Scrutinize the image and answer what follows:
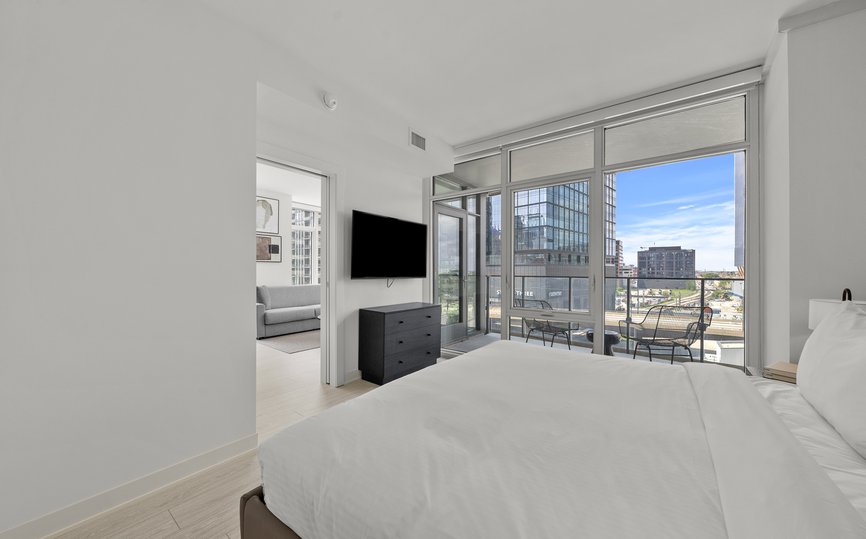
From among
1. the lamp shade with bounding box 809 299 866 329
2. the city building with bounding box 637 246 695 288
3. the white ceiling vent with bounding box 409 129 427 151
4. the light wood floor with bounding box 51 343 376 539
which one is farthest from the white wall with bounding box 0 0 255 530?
the city building with bounding box 637 246 695 288

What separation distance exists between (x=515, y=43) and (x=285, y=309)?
5.25 metres

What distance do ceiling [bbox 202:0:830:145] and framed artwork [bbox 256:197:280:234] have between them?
4.42m

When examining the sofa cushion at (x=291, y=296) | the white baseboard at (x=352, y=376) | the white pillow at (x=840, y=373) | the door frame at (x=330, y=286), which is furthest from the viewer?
the sofa cushion at (x=291, y=296)

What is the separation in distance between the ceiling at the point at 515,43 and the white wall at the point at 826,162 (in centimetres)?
27

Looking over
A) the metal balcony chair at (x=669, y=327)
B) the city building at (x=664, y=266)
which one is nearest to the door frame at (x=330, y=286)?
the metal balcony chair at (x=669, y=327)

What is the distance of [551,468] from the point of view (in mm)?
898

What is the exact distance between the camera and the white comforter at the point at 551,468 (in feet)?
2.29

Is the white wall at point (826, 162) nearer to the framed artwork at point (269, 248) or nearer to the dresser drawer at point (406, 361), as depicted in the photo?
the dresser drawer at point (406, 361)

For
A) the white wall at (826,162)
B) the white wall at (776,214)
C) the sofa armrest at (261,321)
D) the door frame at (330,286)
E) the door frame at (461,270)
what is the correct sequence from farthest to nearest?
the sofa armrest at (261,321) → the door frame at (461,270) → the door frame at (330,286) → the white wall at (776,214) → the white wall at (826,162)

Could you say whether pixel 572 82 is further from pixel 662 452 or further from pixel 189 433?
pixel 189 433

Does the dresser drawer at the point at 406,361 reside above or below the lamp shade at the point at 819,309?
below

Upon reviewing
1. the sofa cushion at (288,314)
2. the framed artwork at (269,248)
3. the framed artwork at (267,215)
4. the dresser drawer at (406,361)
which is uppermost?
the framed artwork at (267,215)

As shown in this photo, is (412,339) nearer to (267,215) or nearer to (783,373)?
(783,373)

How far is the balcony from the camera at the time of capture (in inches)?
120
